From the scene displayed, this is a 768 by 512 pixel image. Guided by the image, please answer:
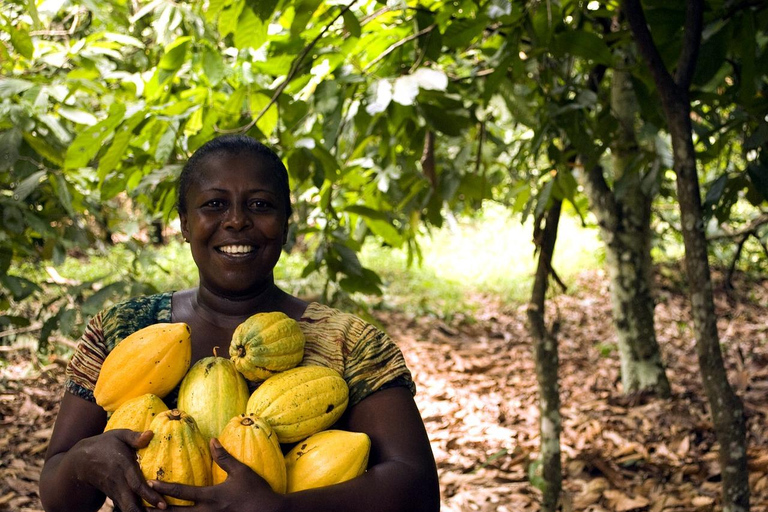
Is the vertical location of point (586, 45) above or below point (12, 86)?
above

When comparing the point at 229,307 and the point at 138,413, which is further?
the point at 229,307

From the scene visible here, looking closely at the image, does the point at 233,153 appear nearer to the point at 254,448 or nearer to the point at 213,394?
the point at 213,394

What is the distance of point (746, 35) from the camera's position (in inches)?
71.4

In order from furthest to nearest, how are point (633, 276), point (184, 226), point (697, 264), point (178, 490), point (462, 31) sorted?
point (633, 276), point (462, 31), point (697, 264), point (184, 226), point (178, 490)

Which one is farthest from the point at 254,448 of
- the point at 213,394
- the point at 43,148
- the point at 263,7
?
the point at 43,148

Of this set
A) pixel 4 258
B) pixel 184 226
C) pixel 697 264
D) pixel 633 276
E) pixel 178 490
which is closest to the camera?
pixel 178 490

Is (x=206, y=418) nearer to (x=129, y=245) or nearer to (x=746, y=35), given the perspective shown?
(x=746, y=35)

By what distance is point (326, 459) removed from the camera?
3.82 ft

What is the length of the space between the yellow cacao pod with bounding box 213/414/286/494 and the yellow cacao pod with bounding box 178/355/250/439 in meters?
0.05

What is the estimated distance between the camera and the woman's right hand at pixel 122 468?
1.08 meters

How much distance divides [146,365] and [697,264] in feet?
4.07

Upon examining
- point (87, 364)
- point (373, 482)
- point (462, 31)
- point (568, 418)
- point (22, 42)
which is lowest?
point (568, 418)

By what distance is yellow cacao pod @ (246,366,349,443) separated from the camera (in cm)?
117

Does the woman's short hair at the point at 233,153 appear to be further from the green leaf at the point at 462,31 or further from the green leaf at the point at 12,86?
the green leaf at the point at 12,86
